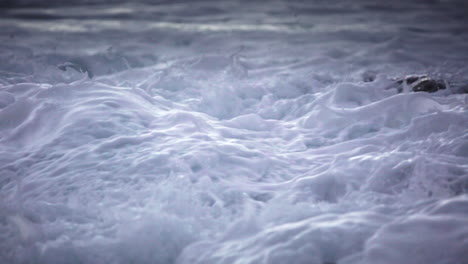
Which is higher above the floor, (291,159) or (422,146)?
(422,146)

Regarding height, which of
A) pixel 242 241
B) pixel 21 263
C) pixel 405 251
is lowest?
pixel 21 263

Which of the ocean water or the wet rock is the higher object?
the wet rock

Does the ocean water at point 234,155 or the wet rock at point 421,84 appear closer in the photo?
the ocean water at point 234,155

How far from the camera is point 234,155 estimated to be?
116 inches

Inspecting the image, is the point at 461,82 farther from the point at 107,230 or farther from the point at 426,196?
the point at 107,230

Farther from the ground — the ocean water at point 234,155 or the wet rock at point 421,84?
the wet rock at point 421,84

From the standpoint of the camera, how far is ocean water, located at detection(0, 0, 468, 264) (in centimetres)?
211

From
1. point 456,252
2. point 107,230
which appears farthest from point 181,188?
point 456,252

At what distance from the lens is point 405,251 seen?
1.91 meters

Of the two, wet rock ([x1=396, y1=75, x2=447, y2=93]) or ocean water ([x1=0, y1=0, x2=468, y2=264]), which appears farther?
wet rock ([x1=396, y1=75, x2=447, y2=93])

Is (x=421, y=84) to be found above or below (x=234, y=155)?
above

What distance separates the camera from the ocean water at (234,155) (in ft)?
6.92

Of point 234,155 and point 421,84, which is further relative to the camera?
point 421,84

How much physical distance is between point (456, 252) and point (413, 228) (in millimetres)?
212
